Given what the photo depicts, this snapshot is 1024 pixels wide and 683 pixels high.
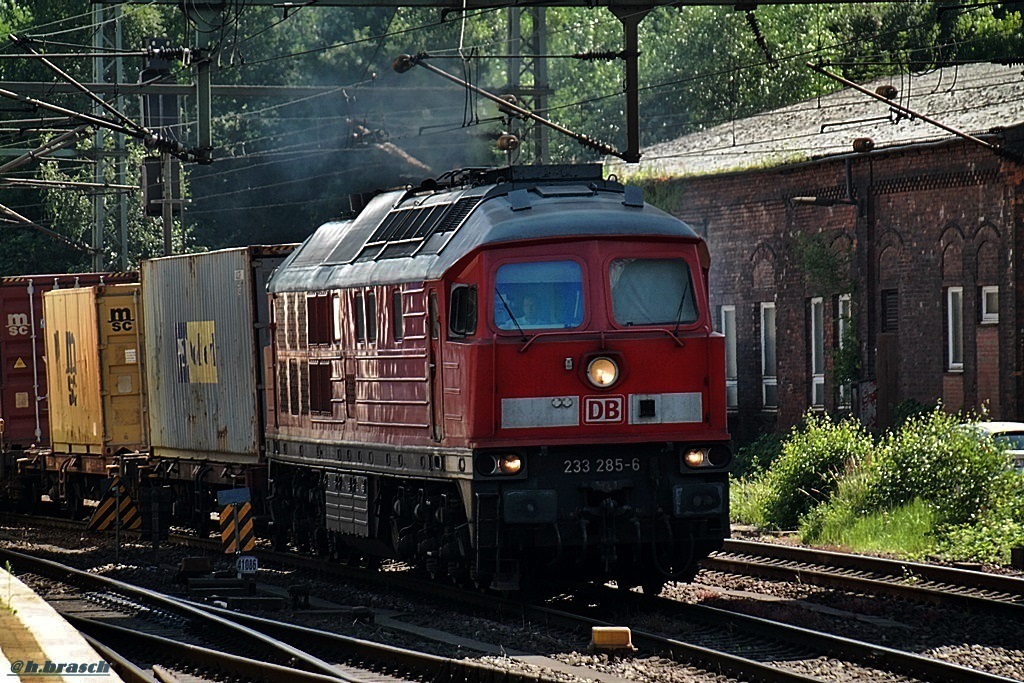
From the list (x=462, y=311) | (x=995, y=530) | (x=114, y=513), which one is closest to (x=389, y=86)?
(x=114, y=513)

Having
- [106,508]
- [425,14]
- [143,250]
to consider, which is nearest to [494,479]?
[106,508]

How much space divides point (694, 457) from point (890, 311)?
17.1 meters

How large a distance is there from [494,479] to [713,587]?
11.4 ft

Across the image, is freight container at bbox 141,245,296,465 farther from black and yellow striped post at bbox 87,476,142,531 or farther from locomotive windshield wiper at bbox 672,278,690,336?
locomotive windshield wiper at bbox 672,278,690,336

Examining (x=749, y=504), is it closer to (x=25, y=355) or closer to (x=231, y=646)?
(x=231, y=646)

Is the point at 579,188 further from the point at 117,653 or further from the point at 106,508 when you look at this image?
the point at 106,508

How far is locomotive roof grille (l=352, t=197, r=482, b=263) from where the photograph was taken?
15242 mm

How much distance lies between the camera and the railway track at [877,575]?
47.4 feet

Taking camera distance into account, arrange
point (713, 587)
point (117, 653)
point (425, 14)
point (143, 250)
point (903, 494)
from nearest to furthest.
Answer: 1. point (117, 653)
2. point (713, 587)
3. point (903, 494)
4. point (143, 250)
5. point (425, 14)

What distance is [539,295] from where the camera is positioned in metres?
14.3

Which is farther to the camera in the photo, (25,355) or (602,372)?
(25,355)

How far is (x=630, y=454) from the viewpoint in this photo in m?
14.3

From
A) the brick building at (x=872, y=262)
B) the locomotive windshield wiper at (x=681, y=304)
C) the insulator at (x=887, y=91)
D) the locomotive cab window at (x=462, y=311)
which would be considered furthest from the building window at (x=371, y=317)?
the brick building at (x=872, y=262)
